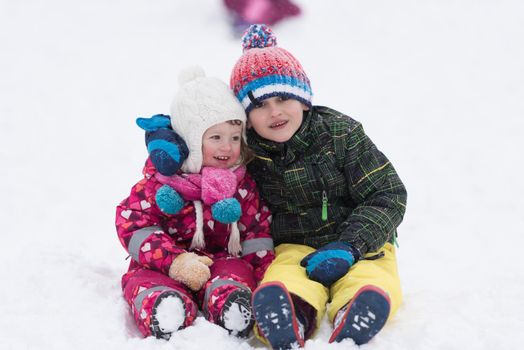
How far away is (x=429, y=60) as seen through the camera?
20.8 ft

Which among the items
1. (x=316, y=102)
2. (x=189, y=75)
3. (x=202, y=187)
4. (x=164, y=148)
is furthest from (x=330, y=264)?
Answer: (x=316, y=102)

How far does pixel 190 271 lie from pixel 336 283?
0.51 m

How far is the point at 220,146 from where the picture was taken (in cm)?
227

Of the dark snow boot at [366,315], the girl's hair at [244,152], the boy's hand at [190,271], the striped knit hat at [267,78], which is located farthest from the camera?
the girl's hair at [244,152]

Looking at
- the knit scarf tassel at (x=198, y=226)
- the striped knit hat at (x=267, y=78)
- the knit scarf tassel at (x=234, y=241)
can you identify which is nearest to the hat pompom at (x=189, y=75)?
the striped knit hat at (x=267, y=78)

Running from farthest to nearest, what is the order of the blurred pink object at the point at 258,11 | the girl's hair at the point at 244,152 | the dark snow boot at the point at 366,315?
the blurred pink object at the point at 258,11
the girl's hair at the point at 244,152
the dark snow boot at the point at 366,315

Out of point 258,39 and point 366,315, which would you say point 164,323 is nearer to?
point 366,315

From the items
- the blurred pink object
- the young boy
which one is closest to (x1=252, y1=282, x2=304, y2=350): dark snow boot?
the young boy

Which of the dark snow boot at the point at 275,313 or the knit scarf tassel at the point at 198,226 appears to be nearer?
the dark snow boot at the point at 275,313

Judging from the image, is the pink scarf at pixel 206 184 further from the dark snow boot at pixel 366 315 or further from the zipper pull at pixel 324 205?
the dark snow boot at pixel 366 315

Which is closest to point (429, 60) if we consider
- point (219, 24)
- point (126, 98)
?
point (219, 24)

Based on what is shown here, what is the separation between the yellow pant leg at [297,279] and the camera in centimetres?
188

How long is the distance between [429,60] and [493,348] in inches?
199

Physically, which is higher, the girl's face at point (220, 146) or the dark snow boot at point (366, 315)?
the girl's face at point (220, 146)
